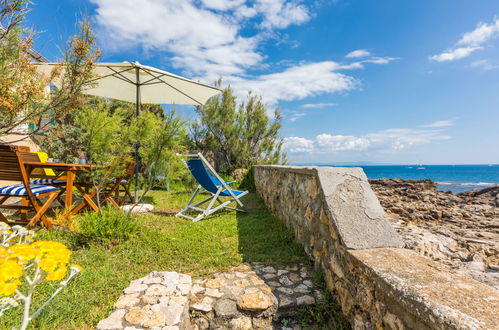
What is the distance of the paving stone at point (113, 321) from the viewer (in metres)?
1.40

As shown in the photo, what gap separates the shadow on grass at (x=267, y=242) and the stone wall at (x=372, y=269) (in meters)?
0.17

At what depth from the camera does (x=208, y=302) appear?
175 centimetres

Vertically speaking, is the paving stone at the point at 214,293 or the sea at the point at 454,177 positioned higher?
the paving stone at the point at 214,293

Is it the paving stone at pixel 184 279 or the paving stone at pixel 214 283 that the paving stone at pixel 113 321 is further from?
the paving stone at pixel 214 283

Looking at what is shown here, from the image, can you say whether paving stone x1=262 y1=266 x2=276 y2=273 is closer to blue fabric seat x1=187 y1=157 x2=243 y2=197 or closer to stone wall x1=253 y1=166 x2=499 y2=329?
stone wall x1=253 y1=166 x2=499 y2=329

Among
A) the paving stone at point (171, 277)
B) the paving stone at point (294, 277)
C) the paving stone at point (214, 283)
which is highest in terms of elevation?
the paving stone at point (171, 277)

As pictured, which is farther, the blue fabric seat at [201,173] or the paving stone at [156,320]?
the blue fabric seat at [201,173]

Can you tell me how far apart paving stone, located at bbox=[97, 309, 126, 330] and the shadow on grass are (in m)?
1.20

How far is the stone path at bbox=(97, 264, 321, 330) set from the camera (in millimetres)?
1492

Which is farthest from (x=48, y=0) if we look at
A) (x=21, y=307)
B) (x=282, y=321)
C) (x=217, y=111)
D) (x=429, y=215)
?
(x=217, y=111)

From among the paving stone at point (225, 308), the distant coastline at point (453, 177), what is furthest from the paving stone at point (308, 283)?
the distant coastline at point (453, 177)

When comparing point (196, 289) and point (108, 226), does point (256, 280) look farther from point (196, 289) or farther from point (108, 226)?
point (108, 226)

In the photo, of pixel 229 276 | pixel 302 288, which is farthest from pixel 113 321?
pixel 302 288

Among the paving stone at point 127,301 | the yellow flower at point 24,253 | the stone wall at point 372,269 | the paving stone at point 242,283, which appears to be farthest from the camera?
the paving stone at point 242,283
